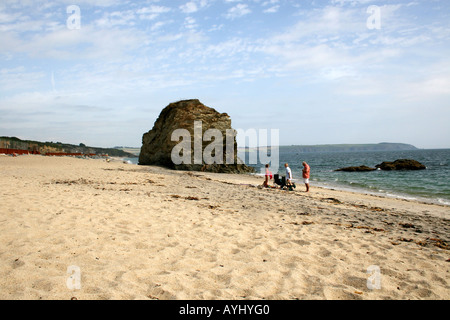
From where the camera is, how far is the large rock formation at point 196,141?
29.6m

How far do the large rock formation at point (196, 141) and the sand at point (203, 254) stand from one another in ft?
71.0

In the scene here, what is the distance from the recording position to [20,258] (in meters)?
4.01

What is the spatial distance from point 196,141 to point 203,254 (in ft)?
84.2

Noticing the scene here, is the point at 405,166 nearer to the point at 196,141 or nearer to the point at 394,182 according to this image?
the point at 394,182

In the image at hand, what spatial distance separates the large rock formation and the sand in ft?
71.0

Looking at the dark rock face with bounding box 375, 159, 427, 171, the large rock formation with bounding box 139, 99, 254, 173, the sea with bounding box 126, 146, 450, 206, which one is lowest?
the sea with bounding box 126, 146, 450, 206

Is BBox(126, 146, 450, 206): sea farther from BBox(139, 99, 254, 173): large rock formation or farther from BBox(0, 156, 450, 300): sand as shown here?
BBox(0, 156, 450, 300): sand

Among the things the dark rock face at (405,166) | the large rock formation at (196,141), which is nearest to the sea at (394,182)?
the dark rock face at (405,166)

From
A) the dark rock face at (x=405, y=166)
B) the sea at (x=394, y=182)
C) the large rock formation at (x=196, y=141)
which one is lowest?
the sea at (x=394, y=182)

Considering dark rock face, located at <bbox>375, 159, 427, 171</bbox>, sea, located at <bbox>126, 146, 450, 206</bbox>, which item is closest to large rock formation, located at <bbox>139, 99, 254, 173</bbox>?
sea, located at <bbox>126, 146, 450, 206</bbox>

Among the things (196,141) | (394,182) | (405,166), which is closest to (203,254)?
(196,141)

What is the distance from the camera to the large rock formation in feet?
97.2

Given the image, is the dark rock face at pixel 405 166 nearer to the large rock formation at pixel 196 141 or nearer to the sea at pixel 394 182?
the sea at pixel 394 182
